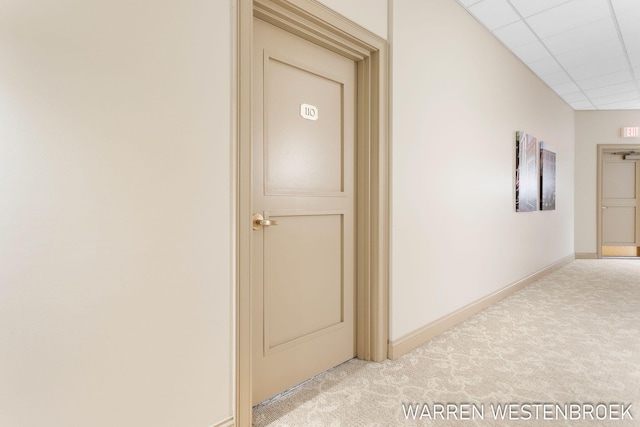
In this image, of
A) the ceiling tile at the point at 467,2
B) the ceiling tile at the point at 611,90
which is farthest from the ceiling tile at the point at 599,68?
the ceiling tile at the point at 467,2

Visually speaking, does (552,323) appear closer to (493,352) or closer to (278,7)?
(493,352)

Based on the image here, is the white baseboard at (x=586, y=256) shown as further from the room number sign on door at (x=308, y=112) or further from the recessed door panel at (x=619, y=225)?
the room number sign on door at (x=308, y=112)

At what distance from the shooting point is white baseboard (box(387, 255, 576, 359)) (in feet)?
8.75

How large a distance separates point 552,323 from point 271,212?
2.93 meters

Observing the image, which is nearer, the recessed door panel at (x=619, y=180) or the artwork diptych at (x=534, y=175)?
the artwork diptych at (x=534, y=175)

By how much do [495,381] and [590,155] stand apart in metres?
7.09

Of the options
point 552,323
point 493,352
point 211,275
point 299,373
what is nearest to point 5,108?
point 211,275

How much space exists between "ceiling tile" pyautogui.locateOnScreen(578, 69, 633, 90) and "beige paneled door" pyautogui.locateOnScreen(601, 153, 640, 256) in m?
2.56

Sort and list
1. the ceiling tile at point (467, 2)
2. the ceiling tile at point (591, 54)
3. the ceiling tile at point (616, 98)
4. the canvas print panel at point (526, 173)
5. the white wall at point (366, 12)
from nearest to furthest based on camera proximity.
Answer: the white wall at point (366, 12) → the ceiling tile at point (467, 2) → the ceiling tile at point (591, 54) → the canvas print panel at point (526, 173) → the ceiling tile at point (616, 98)

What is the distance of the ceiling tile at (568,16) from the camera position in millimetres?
3467

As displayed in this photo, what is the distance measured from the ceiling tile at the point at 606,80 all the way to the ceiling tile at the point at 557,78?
25 cm

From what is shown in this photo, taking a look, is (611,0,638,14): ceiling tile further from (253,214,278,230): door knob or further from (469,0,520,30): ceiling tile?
(253,214,278,230): door knob

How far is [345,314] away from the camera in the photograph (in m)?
2.57

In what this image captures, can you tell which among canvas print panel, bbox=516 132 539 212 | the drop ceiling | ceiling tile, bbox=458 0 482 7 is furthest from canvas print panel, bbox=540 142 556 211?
ceiling tile, bbox=458 0 482 7
